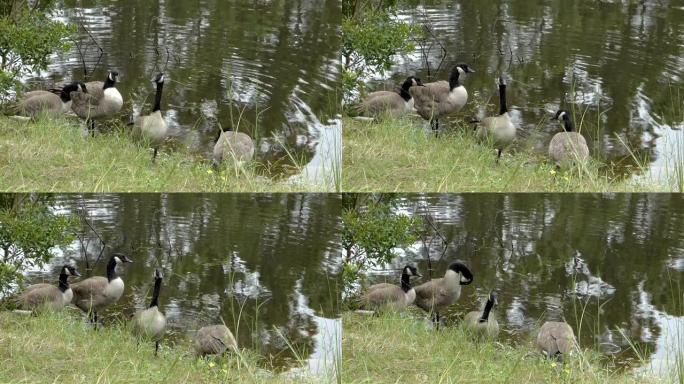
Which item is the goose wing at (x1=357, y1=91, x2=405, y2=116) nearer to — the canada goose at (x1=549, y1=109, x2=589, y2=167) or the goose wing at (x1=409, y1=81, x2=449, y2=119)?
the goose wing at (x1=409, y1=81, x2=449, y2=119)

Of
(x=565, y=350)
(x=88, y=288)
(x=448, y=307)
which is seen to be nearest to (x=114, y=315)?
(x=88, y=288)

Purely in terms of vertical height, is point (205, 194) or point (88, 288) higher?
point (205, 194)

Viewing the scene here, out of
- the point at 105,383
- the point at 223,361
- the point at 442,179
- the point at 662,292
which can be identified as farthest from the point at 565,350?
the point at 105,383

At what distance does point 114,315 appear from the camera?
6543mm

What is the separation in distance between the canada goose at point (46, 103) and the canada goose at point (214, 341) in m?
1.51

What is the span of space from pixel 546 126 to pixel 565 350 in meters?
1.28

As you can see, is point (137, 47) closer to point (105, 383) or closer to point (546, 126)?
point (105, 383)

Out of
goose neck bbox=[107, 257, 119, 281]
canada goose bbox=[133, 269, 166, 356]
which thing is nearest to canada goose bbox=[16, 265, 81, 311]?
goose neck bbox=[107, 257, 119, 281]

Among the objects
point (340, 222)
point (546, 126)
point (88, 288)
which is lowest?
point (88, 288)

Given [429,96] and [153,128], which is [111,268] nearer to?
[153,128]

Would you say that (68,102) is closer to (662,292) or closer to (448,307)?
(448,307)

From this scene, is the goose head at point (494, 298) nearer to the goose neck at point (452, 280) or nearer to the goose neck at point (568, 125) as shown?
the goose neck at point (452, 280)

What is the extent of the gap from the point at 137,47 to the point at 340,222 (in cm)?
158

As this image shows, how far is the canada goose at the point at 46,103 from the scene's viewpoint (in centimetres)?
632
